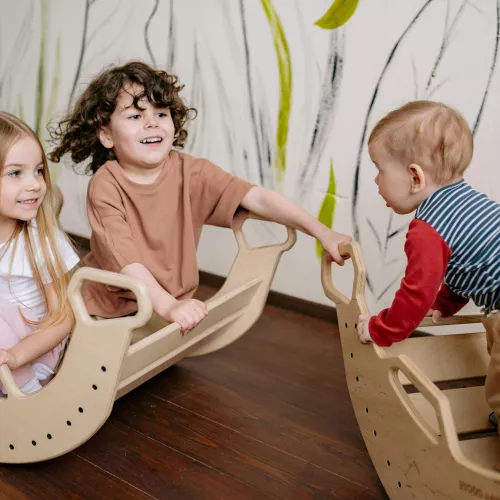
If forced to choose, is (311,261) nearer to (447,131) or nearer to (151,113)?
(151,113)

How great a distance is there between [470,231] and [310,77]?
877 millimetres

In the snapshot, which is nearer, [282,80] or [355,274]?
[355,274]

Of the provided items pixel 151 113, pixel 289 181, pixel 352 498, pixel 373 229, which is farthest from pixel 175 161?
pixel 352 498

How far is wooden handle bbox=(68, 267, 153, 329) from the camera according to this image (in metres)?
0.92

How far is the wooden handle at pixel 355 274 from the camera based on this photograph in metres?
1.08

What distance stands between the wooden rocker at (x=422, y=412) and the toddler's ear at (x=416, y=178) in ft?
0.56

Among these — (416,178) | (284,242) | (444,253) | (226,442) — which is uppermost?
(416,178)

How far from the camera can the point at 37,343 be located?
1.15 meters

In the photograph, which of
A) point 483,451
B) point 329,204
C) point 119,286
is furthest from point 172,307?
point 329,204

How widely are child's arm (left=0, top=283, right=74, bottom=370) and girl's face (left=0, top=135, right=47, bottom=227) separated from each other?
0.22 meters

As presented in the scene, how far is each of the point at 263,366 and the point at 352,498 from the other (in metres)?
0.51

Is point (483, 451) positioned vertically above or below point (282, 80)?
below

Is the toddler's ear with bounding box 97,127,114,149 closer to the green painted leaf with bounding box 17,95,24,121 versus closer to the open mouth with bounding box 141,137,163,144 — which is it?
the open mouth with bounding box 141,137,163,144

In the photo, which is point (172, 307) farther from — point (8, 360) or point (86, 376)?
point (8, 360)
